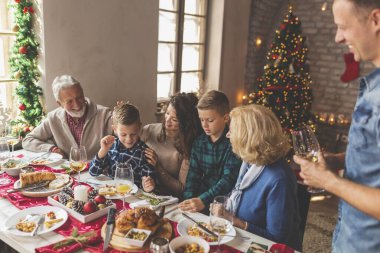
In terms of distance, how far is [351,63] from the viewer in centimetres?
503

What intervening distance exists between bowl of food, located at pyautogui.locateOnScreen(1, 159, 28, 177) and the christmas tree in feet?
11.3

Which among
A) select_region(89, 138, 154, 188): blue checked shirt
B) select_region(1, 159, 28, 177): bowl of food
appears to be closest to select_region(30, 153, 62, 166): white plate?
select_region(1, 159, 28, 177): bowl of food

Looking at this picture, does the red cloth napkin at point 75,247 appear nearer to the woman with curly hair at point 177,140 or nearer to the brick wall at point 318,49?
the woman with curly hair at point 177,140

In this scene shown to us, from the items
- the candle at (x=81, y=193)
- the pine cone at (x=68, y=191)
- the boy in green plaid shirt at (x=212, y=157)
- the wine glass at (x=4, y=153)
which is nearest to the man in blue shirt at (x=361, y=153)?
the boy in green plaid shirt at (x=212, y=157)

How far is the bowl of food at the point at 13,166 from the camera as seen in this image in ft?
6.50

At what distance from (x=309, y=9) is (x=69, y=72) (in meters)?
3.94

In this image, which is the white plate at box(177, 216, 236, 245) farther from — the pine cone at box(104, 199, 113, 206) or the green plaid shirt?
the green plaid shirt

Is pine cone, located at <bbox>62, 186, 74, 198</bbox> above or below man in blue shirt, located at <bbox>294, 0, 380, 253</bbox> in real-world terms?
below

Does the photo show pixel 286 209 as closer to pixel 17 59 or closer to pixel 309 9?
pixel 17 59

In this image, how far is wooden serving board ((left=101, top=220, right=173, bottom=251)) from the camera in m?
1.27

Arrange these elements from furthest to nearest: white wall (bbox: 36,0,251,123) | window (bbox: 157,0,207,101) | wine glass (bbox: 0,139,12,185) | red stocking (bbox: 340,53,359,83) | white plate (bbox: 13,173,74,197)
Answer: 1. red stocking (bbox: 340,53,359,83)
2. window (bbox: 157,0,207,101)
3. white wall (bbox: 36,0,251,123)
4. wine glass (bbox: 0,139,12,185)
5. white plate (bbox: 13,173,74,197)

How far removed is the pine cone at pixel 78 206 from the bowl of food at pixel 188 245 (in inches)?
20.6

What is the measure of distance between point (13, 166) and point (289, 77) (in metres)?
3.73

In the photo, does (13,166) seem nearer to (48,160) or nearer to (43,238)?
(48,160)
